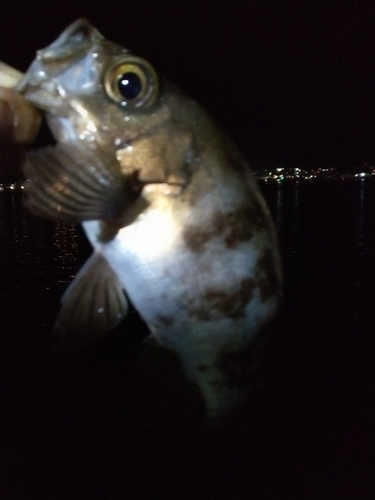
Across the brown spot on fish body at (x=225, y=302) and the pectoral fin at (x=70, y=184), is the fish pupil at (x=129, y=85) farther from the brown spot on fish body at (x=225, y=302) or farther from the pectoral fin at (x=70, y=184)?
the brown spot on fish body at (x=225, y=302)

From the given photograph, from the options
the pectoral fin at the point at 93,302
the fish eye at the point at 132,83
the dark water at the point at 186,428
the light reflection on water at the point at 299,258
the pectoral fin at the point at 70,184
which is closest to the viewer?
the pectoral fin at the point at 70,184

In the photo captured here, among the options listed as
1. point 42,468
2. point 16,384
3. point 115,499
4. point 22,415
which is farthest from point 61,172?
point 16,384

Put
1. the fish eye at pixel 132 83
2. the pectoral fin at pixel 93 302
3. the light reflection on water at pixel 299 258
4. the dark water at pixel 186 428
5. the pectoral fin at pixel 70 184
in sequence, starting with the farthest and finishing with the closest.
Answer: the light reflection on water at pixel 299 258
the dark water at pixel 186 428
the pectoral fin at pixel 93 302
the fish eye at pixel 132 83
the pectoral fin at pixel 70 184

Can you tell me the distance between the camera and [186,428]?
6.82 meters

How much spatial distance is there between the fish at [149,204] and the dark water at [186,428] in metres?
0.36

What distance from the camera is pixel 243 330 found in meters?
1.75

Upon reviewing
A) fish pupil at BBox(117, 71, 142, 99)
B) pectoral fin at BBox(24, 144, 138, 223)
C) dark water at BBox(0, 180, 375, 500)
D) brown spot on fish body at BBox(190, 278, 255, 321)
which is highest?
fish pupil at BBox(117, 71, 142, 99)

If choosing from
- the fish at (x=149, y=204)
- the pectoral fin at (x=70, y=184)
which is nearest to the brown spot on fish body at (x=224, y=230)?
the fish at (x=149, y=204)

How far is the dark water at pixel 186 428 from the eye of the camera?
5.57 metres

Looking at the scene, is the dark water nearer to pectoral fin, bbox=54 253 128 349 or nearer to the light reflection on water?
pectoral fin, bbox=54 253 128 349

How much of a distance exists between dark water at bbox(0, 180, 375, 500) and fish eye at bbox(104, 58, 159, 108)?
108 cm

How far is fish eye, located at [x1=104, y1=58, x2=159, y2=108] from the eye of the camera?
1.56 m

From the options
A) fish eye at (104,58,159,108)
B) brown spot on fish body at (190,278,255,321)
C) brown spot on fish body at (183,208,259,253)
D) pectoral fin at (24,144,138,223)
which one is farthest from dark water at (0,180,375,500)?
fish eye at (104,58,159,108)

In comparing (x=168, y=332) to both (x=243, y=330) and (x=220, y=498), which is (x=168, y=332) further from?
(x=220, y=498)
